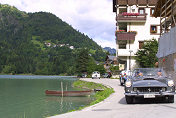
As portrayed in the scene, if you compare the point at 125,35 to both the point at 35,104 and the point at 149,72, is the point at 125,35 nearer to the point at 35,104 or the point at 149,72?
the point at 35,104

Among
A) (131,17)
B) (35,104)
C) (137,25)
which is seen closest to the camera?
(35,104)

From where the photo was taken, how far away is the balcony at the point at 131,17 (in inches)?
2015

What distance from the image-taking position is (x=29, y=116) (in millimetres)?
17141

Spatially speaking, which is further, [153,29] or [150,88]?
[153,29]

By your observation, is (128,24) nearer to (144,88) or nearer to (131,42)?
(131,42)

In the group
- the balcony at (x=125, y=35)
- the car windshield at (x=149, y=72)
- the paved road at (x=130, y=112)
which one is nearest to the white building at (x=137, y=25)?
the balcony at (x=125, y=35)

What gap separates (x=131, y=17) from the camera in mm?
51844

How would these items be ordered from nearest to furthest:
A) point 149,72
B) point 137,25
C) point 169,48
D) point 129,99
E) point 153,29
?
point 129,99 → point 149,72 → point 169,48 → point 137,25 → point 153,29

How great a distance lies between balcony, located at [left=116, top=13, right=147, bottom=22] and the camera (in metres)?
51.2

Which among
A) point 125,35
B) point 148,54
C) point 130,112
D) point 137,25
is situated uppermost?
point 137,25

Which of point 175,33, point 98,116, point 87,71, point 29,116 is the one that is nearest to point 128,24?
point 175,33

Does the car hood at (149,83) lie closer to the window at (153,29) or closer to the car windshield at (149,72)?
the car windshield at (149,72)

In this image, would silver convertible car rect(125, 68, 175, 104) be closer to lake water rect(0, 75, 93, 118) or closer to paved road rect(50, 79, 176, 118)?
paved road rect(50, 79, 176, 118)

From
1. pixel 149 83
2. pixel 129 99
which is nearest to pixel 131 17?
pixel 129 99
